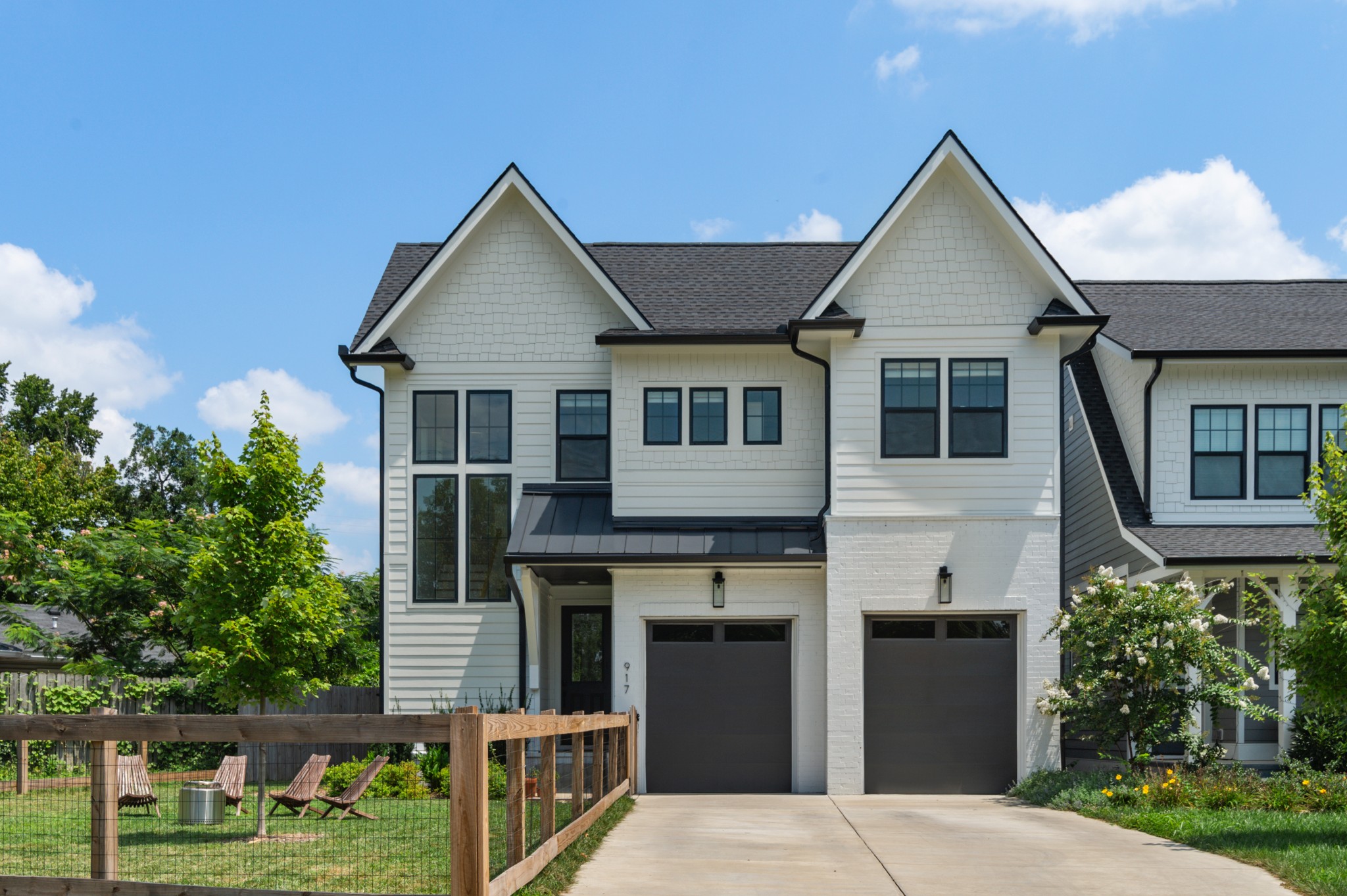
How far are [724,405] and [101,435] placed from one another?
4099cm

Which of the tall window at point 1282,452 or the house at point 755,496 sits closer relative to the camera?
the house at point 755,496

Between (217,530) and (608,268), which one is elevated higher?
(608,268)

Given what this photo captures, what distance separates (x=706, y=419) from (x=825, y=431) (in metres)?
1.84

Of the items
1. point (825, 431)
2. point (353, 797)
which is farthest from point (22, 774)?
point (825, 431)

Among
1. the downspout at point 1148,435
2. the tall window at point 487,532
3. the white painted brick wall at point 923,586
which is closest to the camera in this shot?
the white painted brick wall at point 923,586

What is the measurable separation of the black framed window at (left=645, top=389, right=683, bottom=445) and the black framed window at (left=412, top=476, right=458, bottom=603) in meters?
3.22

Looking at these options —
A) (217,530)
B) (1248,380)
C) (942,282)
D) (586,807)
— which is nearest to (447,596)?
(217,530)

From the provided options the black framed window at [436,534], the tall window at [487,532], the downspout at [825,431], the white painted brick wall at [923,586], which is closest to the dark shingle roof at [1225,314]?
the white painted brick wall at [923,586]

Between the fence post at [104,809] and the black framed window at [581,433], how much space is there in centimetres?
1217

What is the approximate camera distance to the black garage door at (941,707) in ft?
59.6

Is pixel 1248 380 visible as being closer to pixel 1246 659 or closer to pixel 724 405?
pixel 1246 659

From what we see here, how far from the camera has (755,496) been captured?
19203mm

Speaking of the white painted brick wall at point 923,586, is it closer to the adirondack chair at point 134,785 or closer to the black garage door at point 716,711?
the black garage door at point 716,711

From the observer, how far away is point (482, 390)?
65.0ft
